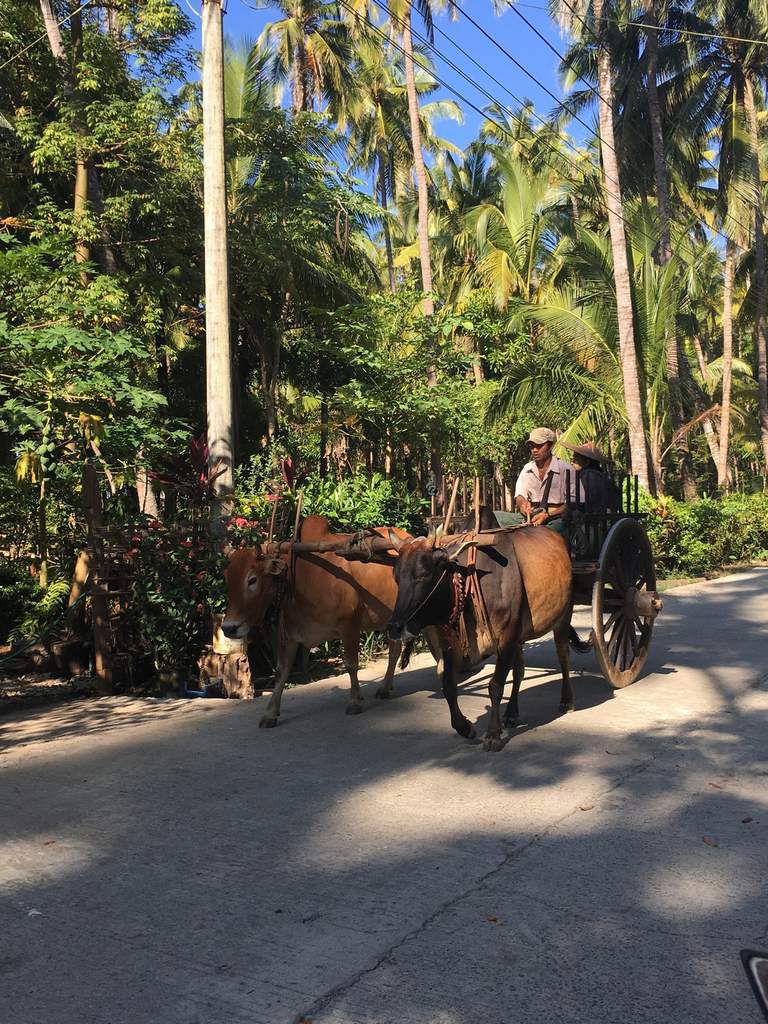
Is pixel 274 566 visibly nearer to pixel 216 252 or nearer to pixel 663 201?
pixel 216 252

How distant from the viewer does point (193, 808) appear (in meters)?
5.40

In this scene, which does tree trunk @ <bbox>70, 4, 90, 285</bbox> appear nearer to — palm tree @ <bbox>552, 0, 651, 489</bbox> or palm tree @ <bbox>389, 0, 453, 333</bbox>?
palm tree @ <bbox>389, 0, 453, 333</bbox>

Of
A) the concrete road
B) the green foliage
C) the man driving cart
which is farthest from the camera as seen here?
the green foliage

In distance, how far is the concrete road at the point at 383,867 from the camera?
3.35 m

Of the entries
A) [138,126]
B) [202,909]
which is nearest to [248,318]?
[138,126]

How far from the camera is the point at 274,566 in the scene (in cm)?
693

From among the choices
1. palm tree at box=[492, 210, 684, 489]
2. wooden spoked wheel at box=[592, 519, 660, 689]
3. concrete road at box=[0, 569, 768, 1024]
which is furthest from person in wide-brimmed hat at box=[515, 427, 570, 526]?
palm tree at box=[492, 210, 684, 489]

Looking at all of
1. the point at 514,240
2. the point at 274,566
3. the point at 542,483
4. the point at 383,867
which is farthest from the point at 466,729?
the point at 514,240

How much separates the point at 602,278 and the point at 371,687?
16.6 metres

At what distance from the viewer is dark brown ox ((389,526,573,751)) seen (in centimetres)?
610

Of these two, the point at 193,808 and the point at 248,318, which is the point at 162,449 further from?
the point at 248,318

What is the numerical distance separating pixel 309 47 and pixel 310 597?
25.4m

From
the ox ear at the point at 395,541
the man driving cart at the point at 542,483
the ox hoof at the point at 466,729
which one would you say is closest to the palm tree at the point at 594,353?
the man driving cart at the point at 542,483

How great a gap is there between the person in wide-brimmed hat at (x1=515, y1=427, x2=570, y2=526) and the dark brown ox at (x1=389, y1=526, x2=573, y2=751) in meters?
0.75
